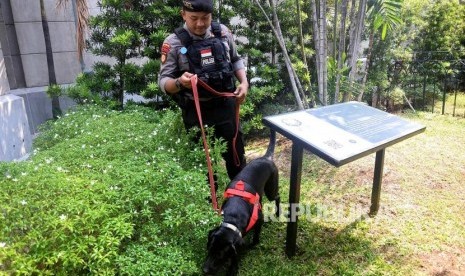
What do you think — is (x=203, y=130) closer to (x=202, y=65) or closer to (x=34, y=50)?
(x=202, y=65)

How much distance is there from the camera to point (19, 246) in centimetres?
175

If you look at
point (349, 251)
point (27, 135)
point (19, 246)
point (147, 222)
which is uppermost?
point (19, 246)

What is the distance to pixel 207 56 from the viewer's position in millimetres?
2828

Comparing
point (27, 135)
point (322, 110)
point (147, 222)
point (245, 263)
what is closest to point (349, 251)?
point (245, 263)

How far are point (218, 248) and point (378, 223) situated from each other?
79.2 inches

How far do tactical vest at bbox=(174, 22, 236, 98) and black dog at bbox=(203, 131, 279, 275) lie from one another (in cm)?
74

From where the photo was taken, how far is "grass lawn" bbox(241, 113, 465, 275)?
9.60ft

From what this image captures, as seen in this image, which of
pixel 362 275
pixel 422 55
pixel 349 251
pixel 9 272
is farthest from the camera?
pixel 422 55

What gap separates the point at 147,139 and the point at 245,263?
150 centimetres

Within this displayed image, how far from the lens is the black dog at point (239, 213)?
7.40 feet

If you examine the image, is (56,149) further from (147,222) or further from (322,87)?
(322,87)

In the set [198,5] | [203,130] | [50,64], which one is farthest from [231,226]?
[50,64]

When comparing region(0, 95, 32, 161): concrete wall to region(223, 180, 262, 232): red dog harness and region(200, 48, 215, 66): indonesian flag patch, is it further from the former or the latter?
region(223, 180, 262, 232): red dog harness

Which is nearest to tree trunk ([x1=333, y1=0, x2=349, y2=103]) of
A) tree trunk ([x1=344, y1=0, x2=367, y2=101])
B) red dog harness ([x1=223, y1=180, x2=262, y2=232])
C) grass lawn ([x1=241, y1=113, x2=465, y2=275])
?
tree trunk ([x1=344, y1=0, x2=367, y2=101])
